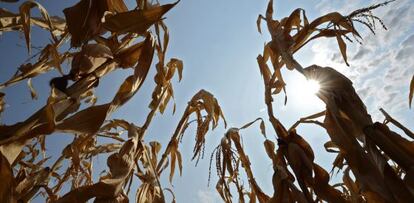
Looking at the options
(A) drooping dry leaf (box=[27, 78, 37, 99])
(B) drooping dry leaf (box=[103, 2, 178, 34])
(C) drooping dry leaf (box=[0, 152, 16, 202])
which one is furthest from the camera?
(A) drooping dry leaf (box=[27, 78, 37, 99])

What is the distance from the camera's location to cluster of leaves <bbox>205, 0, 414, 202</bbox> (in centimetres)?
62

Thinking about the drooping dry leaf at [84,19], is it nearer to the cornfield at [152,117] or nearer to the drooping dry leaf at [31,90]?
the cornfield at [152,117]

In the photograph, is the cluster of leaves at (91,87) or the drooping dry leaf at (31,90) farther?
the drooping dry leaf at (31,90)

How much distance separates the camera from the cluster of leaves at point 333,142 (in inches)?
24.6

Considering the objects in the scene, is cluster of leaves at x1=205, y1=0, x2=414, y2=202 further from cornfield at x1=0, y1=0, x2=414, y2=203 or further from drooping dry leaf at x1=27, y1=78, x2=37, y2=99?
drooping dry leaf at x1=27, y1=78, x2=37, y2=99

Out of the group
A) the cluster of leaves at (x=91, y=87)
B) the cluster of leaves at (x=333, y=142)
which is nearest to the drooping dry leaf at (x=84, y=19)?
the cluster of leaves at (x=91, y=87)

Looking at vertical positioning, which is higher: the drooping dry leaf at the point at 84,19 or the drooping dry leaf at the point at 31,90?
the drooping dry leaf at the point at 31,90

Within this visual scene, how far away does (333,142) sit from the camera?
2.41 ft

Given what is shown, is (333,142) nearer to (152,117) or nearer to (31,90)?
(152,117)

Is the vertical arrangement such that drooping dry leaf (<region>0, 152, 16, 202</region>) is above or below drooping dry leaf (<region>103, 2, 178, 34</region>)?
below

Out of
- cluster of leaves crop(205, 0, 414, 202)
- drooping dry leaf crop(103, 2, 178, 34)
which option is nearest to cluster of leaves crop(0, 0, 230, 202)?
drooping dry leaf crop(103, 2, 178, 34)

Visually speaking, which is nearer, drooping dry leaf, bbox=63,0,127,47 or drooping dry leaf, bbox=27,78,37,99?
drooping dry leaf, bbox=63,0,127,47

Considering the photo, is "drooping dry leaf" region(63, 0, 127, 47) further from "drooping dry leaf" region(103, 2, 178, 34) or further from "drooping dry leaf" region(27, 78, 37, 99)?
"drooping dry leaf" region(27, 78, 37, 99)

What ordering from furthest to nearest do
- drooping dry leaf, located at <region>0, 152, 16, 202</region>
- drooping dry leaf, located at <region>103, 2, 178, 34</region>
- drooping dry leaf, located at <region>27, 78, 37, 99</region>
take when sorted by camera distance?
drooping dry leaf, located at <region>27, 78, 37, 99</region> < drooping dry leaf, located at <region>103, 2, 178, 34</region> < drooping dry leaf, located at <region>0, 152, 16, 202</region>
